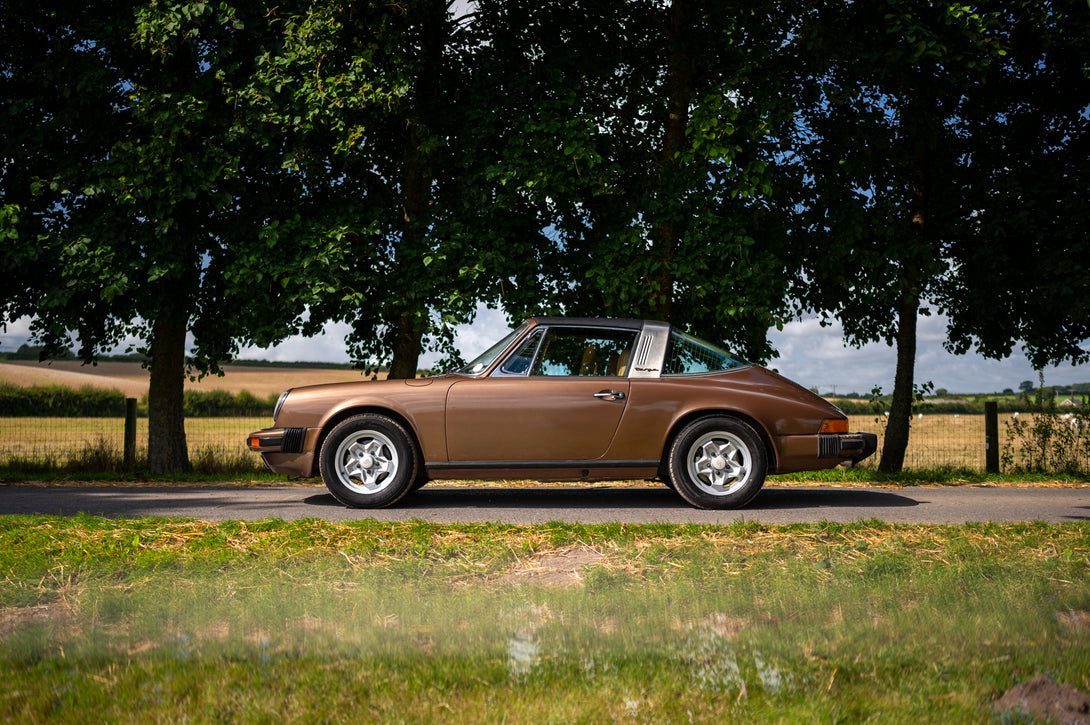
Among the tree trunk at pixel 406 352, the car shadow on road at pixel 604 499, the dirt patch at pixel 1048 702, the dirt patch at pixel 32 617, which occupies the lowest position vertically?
the dirt patch at pixel 32 617

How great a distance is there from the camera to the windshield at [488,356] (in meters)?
7.55

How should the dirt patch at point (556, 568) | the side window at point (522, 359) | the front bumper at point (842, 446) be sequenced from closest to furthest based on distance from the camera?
1. the dirt patch at point (556, 568)
2. the front bumper at point (842, 446)
3. the side window at point (522, 359)

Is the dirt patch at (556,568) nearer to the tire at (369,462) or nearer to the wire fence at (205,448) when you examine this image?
the tire at (369,462)

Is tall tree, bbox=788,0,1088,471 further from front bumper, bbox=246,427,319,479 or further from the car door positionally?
front bumper, bbox=246,427,319,479

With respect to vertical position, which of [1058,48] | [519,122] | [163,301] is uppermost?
[1058,48]

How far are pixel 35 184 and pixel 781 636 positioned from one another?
13052 millimetres

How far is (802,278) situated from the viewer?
1555cm

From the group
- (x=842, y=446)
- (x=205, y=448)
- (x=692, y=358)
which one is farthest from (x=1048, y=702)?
(x=205, y=448)

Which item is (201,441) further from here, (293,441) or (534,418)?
(534,418)

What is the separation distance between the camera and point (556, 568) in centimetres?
496

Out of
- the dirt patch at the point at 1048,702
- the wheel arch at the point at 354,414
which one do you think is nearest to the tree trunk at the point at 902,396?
the wheel arch at the point at 354,414

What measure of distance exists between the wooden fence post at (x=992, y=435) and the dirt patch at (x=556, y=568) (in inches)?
469

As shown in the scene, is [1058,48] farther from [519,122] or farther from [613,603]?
[613,603]

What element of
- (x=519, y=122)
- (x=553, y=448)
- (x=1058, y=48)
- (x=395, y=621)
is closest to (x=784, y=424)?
(x=553, y=448)
